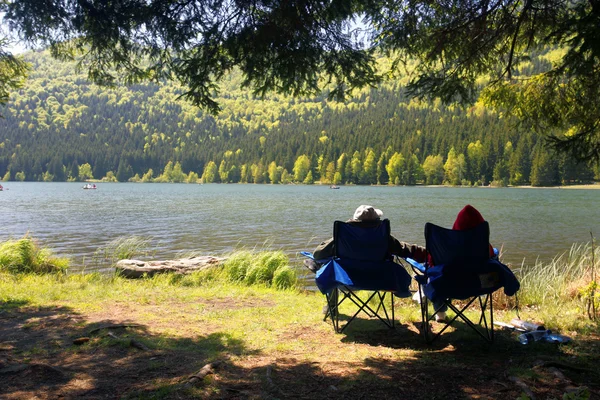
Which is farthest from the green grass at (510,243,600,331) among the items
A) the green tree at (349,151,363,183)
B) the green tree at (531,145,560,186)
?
the green tree at (349,151,363,183)

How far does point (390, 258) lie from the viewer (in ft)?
15.7

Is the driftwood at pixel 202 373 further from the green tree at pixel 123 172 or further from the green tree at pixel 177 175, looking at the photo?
the green tree at pixel 123 172

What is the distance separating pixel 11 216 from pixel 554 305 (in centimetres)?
3411

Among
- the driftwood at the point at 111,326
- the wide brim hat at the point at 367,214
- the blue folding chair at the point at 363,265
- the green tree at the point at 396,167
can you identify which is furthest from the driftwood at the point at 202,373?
the green tree at the point at 396,167

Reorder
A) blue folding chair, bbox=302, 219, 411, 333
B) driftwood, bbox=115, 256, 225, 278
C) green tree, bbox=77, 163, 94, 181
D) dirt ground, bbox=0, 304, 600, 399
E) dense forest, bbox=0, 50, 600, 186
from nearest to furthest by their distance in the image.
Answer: dirt ground, bbox=0, 304, 600, 399
blue folding chair, bbox=302, 219, 411, 333
driftwood, bbox=115, 256, 225, 278
dense forest, bbox=0, 50, 600, 186
green tree, bbox=77, 163, 94, 181

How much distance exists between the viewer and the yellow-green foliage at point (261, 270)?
9023 mm

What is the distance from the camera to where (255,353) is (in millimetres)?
3873

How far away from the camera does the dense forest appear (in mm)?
97688

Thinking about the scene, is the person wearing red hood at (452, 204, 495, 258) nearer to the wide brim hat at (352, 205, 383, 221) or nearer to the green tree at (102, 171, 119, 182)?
the wide brim hat at (352, 205, 383, 221)

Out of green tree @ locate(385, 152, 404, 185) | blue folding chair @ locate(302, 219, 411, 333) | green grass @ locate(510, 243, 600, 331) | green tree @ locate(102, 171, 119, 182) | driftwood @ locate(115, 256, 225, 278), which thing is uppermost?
green tree @ locate(385, 152, 404, 185)

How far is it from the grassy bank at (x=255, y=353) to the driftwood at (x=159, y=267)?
277 centimetres

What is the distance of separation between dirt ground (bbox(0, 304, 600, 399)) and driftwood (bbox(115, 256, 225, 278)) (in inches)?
187

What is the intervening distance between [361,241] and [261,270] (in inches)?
194

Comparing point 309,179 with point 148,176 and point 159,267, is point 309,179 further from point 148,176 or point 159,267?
point 159,267
